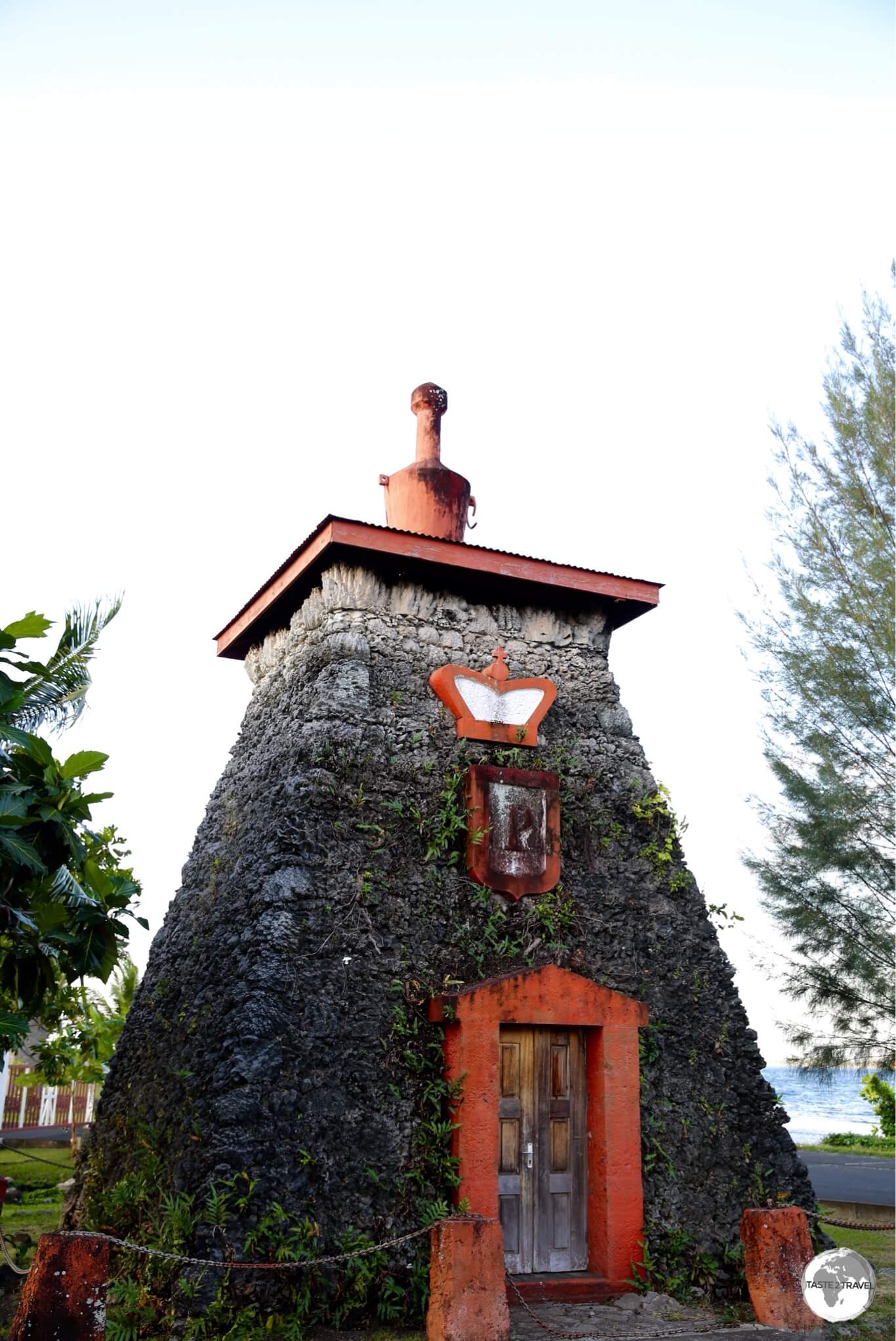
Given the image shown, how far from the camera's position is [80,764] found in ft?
21.2

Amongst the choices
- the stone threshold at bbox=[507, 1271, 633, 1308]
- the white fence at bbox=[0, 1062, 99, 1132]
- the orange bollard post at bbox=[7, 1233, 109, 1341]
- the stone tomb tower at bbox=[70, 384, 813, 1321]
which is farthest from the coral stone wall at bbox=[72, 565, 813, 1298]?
the white fence at bbox=[0, 1062, 99, 1132]

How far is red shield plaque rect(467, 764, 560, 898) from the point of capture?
312 inches

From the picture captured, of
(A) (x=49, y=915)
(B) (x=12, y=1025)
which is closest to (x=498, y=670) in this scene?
(A) (x=49, y=915)

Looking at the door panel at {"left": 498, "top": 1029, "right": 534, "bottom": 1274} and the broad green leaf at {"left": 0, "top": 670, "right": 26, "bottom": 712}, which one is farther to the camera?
the door panel at {"left": 498, "top": 1029, "right": 534, "bottom": 1274}

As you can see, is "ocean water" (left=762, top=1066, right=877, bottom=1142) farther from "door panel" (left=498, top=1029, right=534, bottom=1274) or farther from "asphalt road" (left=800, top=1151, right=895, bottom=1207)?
"door panel" (left=498, top=1029, right=534, bottom=1274)

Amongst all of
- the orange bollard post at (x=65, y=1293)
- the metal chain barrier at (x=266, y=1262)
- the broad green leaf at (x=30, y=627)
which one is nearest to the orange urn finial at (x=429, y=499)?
the broad green leaf at (x=30, y=627)

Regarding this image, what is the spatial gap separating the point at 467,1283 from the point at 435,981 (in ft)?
6.91

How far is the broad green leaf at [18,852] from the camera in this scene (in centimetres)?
603

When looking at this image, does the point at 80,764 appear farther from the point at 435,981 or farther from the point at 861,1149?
the point at 861,1149

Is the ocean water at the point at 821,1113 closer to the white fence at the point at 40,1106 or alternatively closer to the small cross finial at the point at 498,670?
the white fence at the point at 40,1106

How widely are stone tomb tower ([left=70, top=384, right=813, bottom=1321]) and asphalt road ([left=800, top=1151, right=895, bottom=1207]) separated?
6229mm

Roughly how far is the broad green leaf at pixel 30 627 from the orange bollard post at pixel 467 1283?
13.3 feet

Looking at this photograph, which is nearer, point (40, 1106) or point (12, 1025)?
point (12, 1025)

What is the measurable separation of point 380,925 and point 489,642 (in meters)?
2.68
